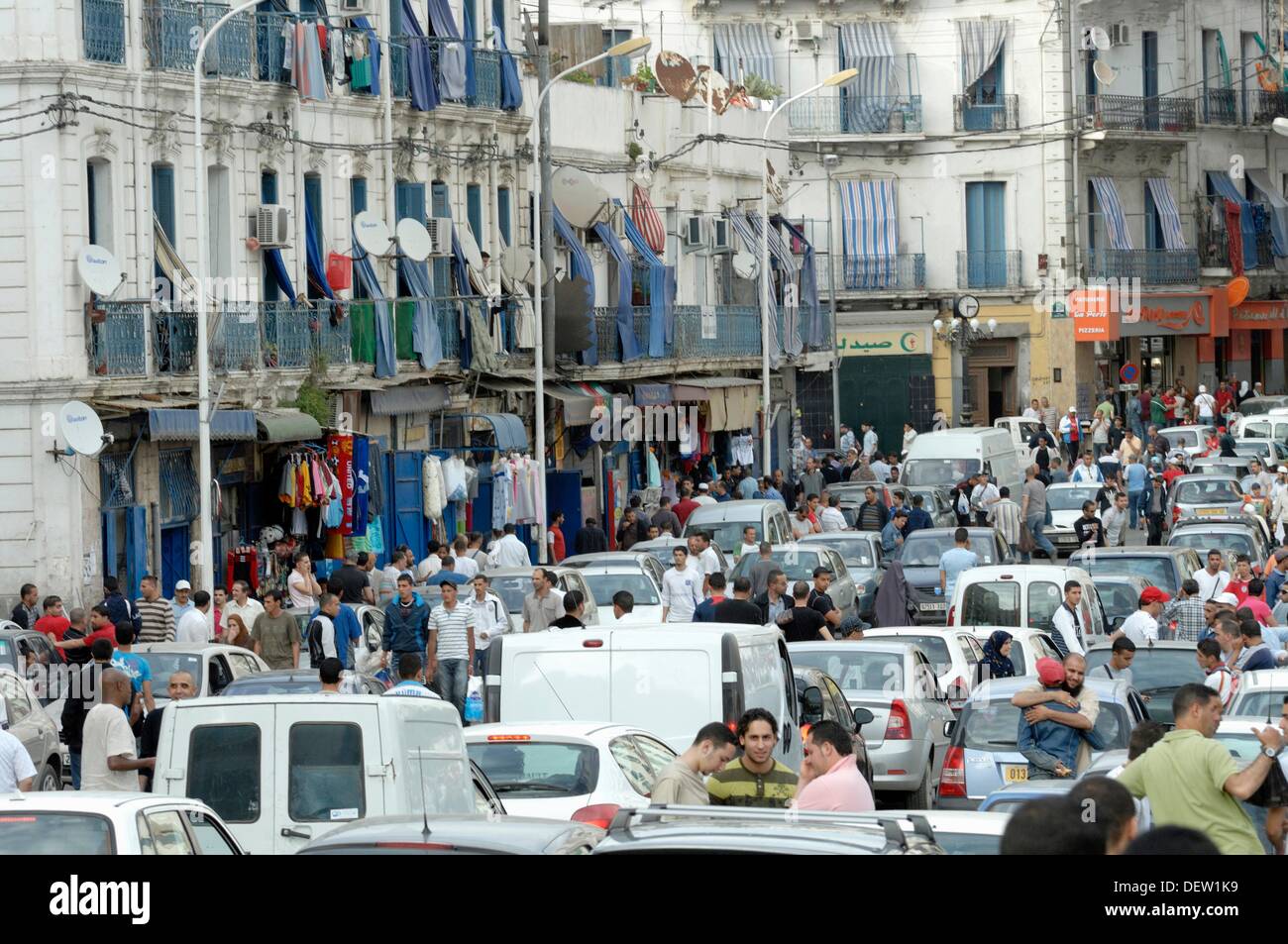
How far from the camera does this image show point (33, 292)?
29.2 metres

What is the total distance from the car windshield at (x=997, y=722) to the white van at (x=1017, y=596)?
24.0ft

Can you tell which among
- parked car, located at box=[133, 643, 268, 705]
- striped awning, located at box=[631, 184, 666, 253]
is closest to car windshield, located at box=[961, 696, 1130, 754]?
parked car, located at box=[133, 643, 268, 705]

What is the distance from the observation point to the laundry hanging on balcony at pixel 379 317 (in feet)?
120

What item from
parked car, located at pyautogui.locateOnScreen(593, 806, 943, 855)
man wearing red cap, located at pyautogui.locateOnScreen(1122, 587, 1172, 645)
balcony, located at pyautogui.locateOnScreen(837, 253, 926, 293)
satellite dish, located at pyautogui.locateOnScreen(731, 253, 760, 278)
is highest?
balcony, located at pyautogui.locateOnScreen(837, 253, 926, 293)

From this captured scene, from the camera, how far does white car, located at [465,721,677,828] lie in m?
13.8

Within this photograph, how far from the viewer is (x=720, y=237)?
175 ft

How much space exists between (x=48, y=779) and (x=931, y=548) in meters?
16.6

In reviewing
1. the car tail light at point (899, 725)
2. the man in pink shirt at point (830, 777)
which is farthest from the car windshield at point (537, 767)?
the car tail light at point (899, 725)

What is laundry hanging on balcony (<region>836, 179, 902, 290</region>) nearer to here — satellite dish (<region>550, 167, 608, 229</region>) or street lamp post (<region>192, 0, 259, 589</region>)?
satellite dish (<region>550, 167, 608, 229</region>)

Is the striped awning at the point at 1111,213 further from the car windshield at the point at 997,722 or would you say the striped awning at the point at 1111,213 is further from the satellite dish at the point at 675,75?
the car windshield at the point at 997,722

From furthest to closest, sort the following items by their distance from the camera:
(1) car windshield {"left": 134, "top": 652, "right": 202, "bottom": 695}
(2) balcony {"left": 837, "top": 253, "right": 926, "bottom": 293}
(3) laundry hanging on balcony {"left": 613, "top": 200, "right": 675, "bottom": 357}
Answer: (2) balcony {"left": 837, "top": 253, "right": 926, "bottom": 293} < (3) laundry hanging on balcony {"left": 613, "top": 200, "right": 675, "bottom": 357} < (1) car windshield {"left": 134, "top": 652, "right": 202, "bottom": 695}

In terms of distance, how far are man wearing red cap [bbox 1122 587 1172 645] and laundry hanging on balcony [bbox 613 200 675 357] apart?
2559cm
